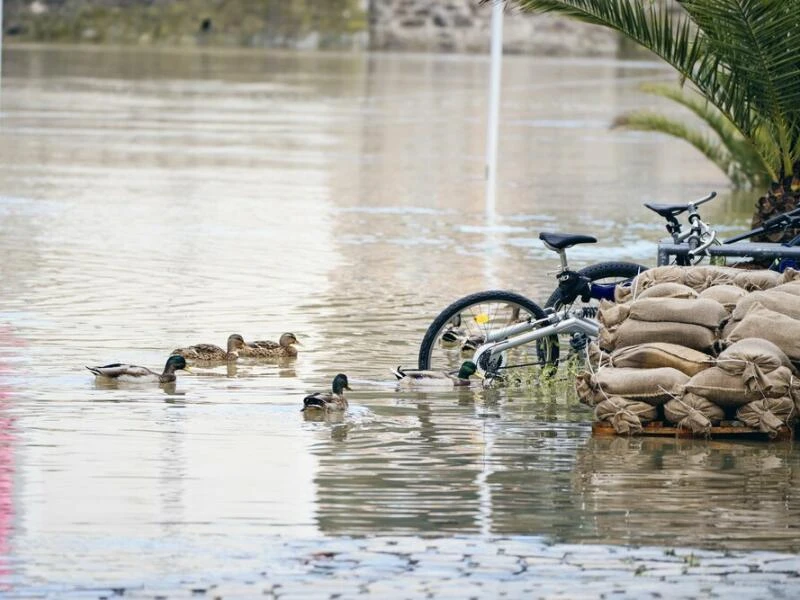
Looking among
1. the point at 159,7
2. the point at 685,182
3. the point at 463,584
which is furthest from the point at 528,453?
the point at 159,7

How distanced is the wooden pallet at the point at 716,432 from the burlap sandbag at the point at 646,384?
128 mm

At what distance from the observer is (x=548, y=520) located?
322 inches

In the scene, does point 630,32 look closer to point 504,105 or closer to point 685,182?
point 685,182

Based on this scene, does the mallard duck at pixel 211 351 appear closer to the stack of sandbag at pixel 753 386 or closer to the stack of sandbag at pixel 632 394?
the stack of sandbag at pixel 632 394

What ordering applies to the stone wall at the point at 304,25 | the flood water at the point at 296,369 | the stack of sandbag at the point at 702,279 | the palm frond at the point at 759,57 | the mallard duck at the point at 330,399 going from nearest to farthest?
1. the flood water at the point at 296,369
2. the mallard duck at the point at 330,399
3. the stack of sandbag at the point at 702,279
4. the palm frond at the point at 759,57
5. the stone wall at the point at 304,25

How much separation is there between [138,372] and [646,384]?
280 cm

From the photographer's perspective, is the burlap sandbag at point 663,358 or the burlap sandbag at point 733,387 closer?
the burlap sandbag at point 733,387

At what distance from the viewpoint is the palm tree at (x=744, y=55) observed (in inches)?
512

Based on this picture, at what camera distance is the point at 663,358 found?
33.7 feet

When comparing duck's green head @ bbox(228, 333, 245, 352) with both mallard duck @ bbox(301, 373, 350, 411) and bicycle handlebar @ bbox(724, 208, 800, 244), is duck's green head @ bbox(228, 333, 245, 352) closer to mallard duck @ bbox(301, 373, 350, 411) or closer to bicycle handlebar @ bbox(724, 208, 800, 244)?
mallard duck @ bbox(301, 373, 350, 411)

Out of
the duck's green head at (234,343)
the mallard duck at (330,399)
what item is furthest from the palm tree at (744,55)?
the mallard duck at (330,399)

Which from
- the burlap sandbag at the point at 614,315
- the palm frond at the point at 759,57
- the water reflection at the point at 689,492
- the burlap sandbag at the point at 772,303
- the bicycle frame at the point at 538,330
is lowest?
the water reflection at the point at 689,492

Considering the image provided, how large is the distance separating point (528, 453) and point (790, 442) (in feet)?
4.54

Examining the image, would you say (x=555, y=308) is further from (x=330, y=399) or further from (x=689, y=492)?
(x=689, y=492)
